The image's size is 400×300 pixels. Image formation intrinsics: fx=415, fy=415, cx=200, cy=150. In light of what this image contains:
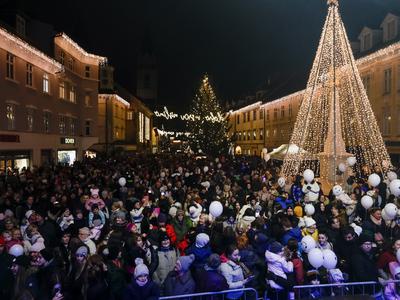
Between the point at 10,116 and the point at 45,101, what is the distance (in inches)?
235

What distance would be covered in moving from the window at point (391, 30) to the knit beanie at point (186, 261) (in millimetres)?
27127

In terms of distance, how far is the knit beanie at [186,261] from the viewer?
6.34 meters

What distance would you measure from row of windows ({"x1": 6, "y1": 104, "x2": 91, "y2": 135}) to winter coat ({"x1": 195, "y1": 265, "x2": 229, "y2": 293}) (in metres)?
21.1

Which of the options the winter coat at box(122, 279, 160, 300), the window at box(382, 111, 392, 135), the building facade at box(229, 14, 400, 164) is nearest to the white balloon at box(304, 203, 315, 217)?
the winter coat at box(122, 279, 160, 300)

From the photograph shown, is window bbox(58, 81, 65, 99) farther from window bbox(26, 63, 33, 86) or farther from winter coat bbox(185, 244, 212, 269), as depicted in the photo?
winter coat bbox(185, 244, 212, 269)

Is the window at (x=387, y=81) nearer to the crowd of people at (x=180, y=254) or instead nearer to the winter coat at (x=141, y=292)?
the crowd of people at (x=180, y=254)

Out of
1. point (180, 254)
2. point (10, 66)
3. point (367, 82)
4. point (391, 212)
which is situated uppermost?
point (367, 82)

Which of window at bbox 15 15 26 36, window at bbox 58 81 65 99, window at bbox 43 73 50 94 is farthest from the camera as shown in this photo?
window at bbox 58 81 65 99

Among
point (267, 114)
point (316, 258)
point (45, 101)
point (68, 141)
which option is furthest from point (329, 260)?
point (267, 114)

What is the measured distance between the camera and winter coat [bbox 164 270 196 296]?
19.7 ft

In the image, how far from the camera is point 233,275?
636 centimetres

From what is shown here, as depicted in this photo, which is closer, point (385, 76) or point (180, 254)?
point (180, 254)

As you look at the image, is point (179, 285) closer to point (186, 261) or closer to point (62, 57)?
point (186, 261)

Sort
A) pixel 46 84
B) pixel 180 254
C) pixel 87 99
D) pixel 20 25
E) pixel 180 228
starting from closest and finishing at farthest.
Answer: pixel 180 254, pixel 180 228, pixel 20 25, pixel 46 84, pixel 87 99
